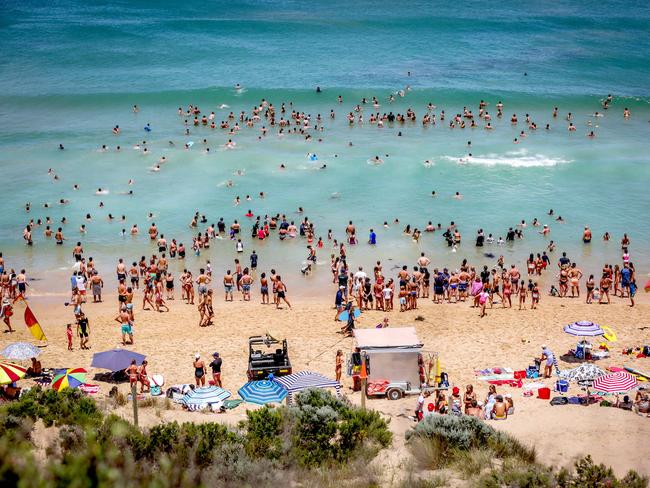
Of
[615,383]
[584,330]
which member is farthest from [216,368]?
[584,330]

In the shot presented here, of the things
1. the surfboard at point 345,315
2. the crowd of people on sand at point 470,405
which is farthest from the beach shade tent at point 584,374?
the surfboard at point 345,315

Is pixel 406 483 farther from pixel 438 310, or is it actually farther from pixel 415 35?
pixel 415 35

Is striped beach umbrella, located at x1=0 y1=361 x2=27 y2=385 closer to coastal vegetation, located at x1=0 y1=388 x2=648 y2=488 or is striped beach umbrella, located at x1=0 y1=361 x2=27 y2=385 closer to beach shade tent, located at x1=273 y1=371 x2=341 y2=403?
coastal vegetation, located at x1=0 y1=388 x2=648 y2=488

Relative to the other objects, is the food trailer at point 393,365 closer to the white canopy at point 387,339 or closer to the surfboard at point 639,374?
the white canopy at point 387,339

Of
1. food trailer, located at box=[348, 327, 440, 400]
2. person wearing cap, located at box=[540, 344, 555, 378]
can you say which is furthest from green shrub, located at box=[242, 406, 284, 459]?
person wearing cap, located at box=[540, 344, 555, 378]

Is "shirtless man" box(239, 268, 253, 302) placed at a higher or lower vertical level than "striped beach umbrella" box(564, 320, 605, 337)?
lower

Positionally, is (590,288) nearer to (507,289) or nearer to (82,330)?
(507,289)

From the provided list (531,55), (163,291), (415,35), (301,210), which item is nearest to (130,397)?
(163,291)
